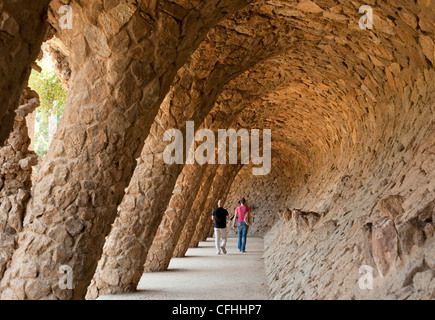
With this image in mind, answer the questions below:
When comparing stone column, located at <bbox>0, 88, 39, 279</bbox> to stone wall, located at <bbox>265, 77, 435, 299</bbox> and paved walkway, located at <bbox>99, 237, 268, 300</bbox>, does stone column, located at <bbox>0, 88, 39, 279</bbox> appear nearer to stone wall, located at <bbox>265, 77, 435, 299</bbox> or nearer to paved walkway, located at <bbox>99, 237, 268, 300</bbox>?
paved walkway, located at <bbox>99, 237, 268, 300</bbox>

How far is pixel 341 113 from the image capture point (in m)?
10.0

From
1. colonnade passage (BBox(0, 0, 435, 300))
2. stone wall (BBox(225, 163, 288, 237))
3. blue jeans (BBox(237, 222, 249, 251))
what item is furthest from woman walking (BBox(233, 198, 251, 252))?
Result: stone wall (BBox(225, 163, 288, 237))

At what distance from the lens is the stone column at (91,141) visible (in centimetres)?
400

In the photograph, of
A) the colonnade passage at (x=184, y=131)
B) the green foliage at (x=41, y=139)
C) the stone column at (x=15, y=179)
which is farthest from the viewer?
the green foliage at (x=41, y=139)

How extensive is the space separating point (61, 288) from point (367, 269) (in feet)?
7.70

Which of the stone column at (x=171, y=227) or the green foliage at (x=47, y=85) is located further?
the green foliage at (x=47, y=85)

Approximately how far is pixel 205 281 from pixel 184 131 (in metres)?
2.26

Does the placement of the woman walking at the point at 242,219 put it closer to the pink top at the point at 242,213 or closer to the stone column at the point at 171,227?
the pink top at the point at 242,213

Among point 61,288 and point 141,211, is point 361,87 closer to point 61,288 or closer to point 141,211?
point 141,211

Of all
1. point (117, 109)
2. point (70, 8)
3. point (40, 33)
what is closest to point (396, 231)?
point (117, 109)

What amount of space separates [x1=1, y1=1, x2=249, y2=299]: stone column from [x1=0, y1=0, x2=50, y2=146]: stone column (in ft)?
4.59

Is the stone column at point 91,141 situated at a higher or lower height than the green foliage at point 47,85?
lower

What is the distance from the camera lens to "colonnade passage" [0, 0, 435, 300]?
3901 millimetres

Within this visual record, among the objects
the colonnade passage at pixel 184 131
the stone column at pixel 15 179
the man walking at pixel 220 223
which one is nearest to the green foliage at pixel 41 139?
the man walking at pixel 220 223
